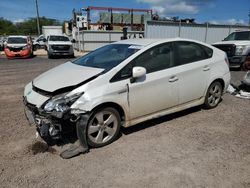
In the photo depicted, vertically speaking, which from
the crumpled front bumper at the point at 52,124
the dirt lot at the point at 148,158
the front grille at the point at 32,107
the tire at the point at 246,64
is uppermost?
the front grille at the point at 32,107

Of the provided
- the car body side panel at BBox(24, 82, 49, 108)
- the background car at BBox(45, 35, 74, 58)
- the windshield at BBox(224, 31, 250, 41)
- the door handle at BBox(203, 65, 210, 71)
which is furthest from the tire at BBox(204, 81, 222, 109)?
the background car at BBox(45, 35, 74, 58)

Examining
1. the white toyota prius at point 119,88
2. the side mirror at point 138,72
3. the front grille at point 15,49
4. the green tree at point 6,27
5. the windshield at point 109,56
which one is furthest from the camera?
the green tree at point 6,27

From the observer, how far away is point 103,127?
374 cm

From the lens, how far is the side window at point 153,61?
3.88 meters

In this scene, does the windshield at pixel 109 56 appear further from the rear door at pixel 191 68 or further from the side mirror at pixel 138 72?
the rear door at pixel 191 68

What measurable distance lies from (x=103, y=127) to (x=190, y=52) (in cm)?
244

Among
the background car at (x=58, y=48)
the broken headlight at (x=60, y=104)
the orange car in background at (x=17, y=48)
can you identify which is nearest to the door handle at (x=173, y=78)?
the broken headlight at (x=60, y=104)

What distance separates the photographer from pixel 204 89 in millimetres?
5102

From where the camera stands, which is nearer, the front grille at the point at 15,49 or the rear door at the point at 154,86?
the rear door at the point at 154,86

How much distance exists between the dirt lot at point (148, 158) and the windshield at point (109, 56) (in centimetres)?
125

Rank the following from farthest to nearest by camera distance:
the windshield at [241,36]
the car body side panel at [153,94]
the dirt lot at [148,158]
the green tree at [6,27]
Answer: the green tree at [6,27] → the windshield at [241,36] → the car body side panel at [153,94] → the dirt lot at [148,158]

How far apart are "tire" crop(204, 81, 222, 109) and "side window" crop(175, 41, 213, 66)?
2.23 ft

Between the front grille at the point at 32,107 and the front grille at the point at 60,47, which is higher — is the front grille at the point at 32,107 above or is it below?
above

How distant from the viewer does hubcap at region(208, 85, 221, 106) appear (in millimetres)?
5363
